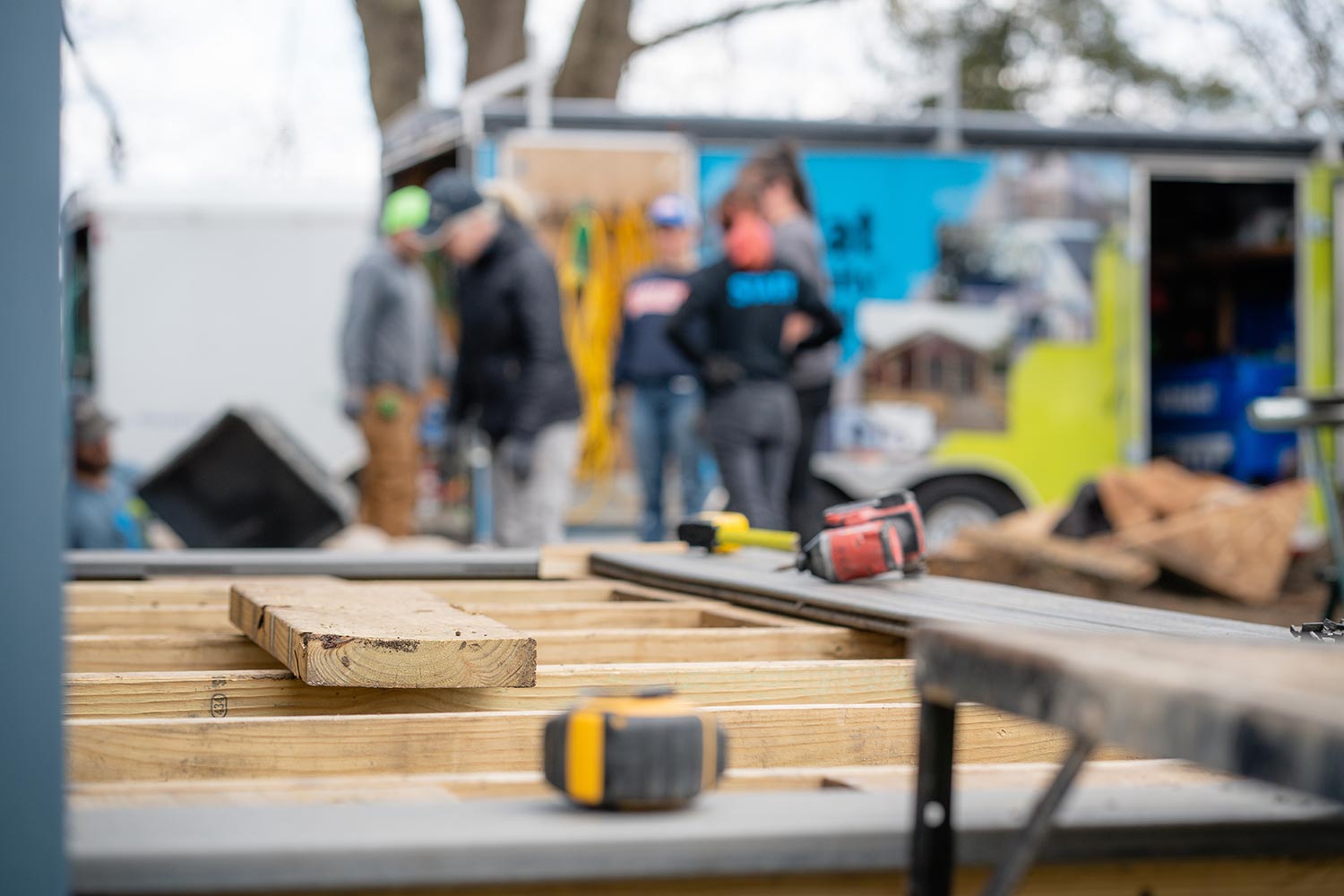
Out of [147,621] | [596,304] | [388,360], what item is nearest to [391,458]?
[388,360]

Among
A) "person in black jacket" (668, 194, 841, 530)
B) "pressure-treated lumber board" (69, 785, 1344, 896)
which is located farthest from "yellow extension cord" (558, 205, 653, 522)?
"pressure-treated lumber board" (69, 785, 1344, 896)

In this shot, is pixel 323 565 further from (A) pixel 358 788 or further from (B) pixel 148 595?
(A) pixel 358 788

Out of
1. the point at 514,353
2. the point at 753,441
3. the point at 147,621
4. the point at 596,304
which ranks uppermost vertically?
the point at 596,304

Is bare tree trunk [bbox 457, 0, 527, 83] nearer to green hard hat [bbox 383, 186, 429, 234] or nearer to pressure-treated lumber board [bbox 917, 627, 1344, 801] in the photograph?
green hard hat [bbox 383, 186, 429, 234]

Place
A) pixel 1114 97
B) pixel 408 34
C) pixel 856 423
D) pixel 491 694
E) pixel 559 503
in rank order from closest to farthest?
pixel 491 694
pixel 559 503
pixel 856 423
pixel 408 34
pixel 1114 97

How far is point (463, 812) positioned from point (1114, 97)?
920 inches

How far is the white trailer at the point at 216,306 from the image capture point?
13523 millimetres

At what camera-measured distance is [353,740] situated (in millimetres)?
1935

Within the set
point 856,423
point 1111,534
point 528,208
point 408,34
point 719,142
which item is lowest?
point 1111,534

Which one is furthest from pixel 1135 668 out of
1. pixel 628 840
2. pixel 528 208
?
pixel 528 208

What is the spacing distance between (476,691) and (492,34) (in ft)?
47.2

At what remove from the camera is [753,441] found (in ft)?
23.9

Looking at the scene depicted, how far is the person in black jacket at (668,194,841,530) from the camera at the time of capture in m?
7.21

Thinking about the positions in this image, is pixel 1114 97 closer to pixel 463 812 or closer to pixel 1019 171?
pixel 1019 171
